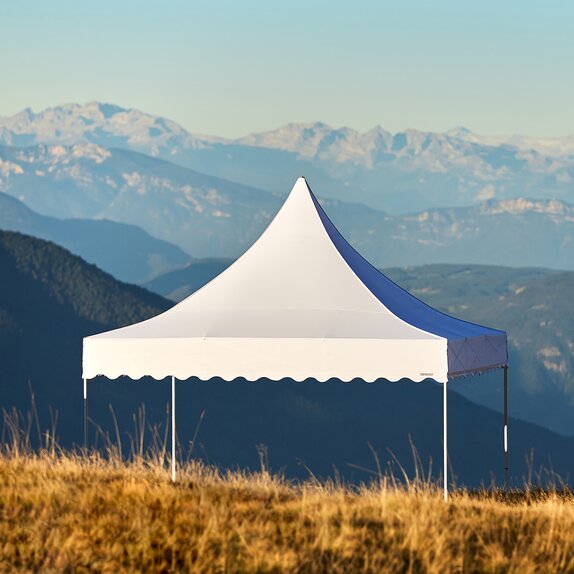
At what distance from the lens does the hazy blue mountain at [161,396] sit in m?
155

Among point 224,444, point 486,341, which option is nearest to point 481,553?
point 486,341

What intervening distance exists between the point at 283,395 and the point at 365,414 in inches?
437

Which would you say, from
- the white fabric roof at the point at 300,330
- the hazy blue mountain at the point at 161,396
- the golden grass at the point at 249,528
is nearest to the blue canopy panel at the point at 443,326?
the white fabric roof at the point at 300,330

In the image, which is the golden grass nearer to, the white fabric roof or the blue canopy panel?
the white fabric roof

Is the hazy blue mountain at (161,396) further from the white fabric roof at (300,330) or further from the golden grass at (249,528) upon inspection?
the golden grass at (249,528)

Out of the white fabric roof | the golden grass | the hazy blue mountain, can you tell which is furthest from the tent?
the hazy blue mountain

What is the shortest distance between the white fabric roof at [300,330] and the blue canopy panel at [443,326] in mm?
25

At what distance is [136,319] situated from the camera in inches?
6668

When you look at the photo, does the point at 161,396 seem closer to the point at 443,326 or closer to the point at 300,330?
the point at 443,326

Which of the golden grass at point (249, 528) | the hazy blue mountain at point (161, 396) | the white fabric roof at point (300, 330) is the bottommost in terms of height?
the hazy blue mountain at point (161, 396)

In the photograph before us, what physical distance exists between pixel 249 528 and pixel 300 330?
522 cm

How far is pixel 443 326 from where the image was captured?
2025 cm

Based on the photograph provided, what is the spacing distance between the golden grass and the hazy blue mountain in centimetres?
13333

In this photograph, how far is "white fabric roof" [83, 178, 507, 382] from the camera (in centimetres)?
1852
